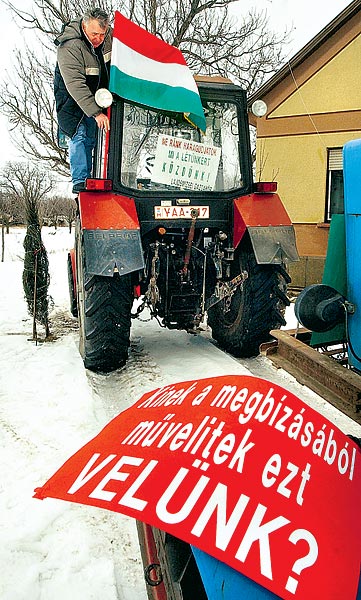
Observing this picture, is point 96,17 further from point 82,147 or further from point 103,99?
point 82,147

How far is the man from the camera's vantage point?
4.68 metres

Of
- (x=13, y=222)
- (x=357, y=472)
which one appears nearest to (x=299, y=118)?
(x=357, y=472)

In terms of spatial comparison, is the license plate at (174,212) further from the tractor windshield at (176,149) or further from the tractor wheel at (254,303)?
the tractor wheel at (254,303)

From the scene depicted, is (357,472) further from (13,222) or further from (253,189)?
(13,222)

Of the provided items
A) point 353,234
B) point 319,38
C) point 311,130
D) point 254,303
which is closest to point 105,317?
point 254,303

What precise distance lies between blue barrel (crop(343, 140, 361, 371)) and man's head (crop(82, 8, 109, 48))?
352 centimetres

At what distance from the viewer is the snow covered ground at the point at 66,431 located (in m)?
2.28

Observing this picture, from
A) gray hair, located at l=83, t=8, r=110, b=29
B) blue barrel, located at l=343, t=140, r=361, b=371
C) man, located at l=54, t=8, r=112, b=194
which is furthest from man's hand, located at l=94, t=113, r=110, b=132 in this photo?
blue barrel, located at l=343, t=140, r=361, b=371

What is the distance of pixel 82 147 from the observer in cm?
540

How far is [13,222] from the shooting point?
4491cm

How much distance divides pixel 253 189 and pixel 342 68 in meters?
5.84

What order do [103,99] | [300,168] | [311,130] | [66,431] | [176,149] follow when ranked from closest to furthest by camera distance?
1. [66,431]
2. [103,99]
3. [176,149]
4. [311,130]
5. [300,168]

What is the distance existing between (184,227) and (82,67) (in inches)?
66.3

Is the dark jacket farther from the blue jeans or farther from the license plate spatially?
the license plate
